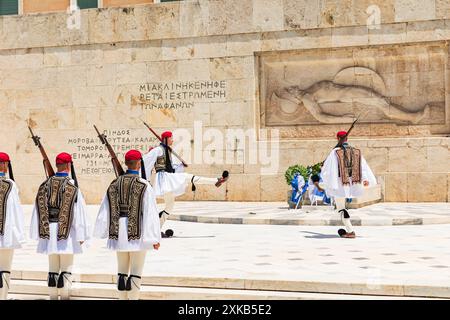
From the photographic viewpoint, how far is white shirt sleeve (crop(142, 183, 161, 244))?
744cm

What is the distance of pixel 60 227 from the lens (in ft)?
26.0

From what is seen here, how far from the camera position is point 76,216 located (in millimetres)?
7996

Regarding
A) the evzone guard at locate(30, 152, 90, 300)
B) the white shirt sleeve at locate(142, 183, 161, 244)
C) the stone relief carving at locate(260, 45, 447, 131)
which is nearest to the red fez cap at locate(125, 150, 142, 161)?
the white shirt sleeve at locate(142, 183, 161, 244)

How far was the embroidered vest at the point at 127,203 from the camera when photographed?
745 cm

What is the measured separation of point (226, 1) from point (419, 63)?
553cm

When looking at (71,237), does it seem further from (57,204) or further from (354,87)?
(354,87)

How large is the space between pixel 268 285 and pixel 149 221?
1.71 metres

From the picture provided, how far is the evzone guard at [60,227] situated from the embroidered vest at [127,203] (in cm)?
54

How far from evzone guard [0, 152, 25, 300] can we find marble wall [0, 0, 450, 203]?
12683 mm

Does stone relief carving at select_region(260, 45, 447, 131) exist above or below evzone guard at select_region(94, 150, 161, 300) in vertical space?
above

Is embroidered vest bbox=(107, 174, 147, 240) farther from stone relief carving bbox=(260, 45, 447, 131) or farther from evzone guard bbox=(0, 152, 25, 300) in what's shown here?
stone relief carving bbox=(260, 45, 447, 131)

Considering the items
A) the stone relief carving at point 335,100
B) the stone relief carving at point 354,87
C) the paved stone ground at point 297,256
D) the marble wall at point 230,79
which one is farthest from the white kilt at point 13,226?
the stone relief carving at point 335,100
